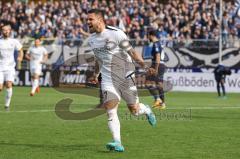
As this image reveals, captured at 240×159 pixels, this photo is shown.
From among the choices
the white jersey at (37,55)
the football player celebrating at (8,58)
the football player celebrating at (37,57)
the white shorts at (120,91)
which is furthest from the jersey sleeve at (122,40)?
the white jersey at (37,55)

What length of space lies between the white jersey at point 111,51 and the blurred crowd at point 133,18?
23.4m

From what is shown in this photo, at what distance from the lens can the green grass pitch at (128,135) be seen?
11.1 metres

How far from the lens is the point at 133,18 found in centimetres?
3934

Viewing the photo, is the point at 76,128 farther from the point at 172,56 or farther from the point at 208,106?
the point at 172,56

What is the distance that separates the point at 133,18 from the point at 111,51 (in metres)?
27.8

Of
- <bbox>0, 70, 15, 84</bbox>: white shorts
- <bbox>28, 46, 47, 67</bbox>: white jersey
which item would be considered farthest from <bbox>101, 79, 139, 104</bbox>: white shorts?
<bbox>28, 46, 47, 67</bbox>: white jersey

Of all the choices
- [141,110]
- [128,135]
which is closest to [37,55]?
[128,135]

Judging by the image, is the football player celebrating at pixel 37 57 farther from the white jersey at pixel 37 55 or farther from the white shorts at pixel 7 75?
the white shorts at pixel 7 75

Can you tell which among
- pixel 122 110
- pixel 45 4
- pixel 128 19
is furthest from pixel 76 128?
pixel 45 4

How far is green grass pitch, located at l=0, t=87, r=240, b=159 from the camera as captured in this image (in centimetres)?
1110

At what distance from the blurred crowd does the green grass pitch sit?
1556cm

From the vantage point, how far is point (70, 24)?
41.0m

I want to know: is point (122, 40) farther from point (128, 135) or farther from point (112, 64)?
point (128, 135)

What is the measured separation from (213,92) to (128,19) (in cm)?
813
